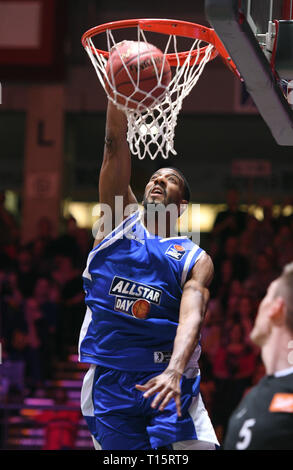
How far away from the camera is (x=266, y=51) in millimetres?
3748

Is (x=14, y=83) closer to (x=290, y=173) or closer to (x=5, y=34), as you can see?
(x=5, y=34)

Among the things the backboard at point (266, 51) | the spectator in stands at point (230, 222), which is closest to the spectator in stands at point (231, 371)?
the spectator in stands at point (230, 222)

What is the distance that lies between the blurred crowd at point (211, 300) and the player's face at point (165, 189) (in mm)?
3956

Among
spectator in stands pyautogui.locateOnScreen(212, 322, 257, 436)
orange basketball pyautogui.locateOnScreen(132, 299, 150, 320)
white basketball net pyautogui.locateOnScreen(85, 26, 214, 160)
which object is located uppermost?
white basketball net pyautogui.locateOnScreen(85, 26, 214, 160)

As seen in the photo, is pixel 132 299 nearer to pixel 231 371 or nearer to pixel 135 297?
pixel 135 297

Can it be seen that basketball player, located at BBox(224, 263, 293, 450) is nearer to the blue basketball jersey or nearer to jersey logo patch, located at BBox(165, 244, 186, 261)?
the blue basketball jersey

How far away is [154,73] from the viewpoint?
411cm

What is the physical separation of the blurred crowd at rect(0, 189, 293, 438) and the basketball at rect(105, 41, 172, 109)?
451cm

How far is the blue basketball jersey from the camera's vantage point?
4062 mm

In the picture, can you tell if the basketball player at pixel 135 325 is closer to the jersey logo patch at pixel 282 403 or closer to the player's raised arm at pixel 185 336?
the player's raised arm at pixel 185 336

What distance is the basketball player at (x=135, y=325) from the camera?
3.97m

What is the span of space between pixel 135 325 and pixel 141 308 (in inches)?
3.7

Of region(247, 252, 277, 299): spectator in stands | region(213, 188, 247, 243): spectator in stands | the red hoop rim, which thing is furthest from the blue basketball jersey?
region(213, 188, 247, 243): spectator in stands
